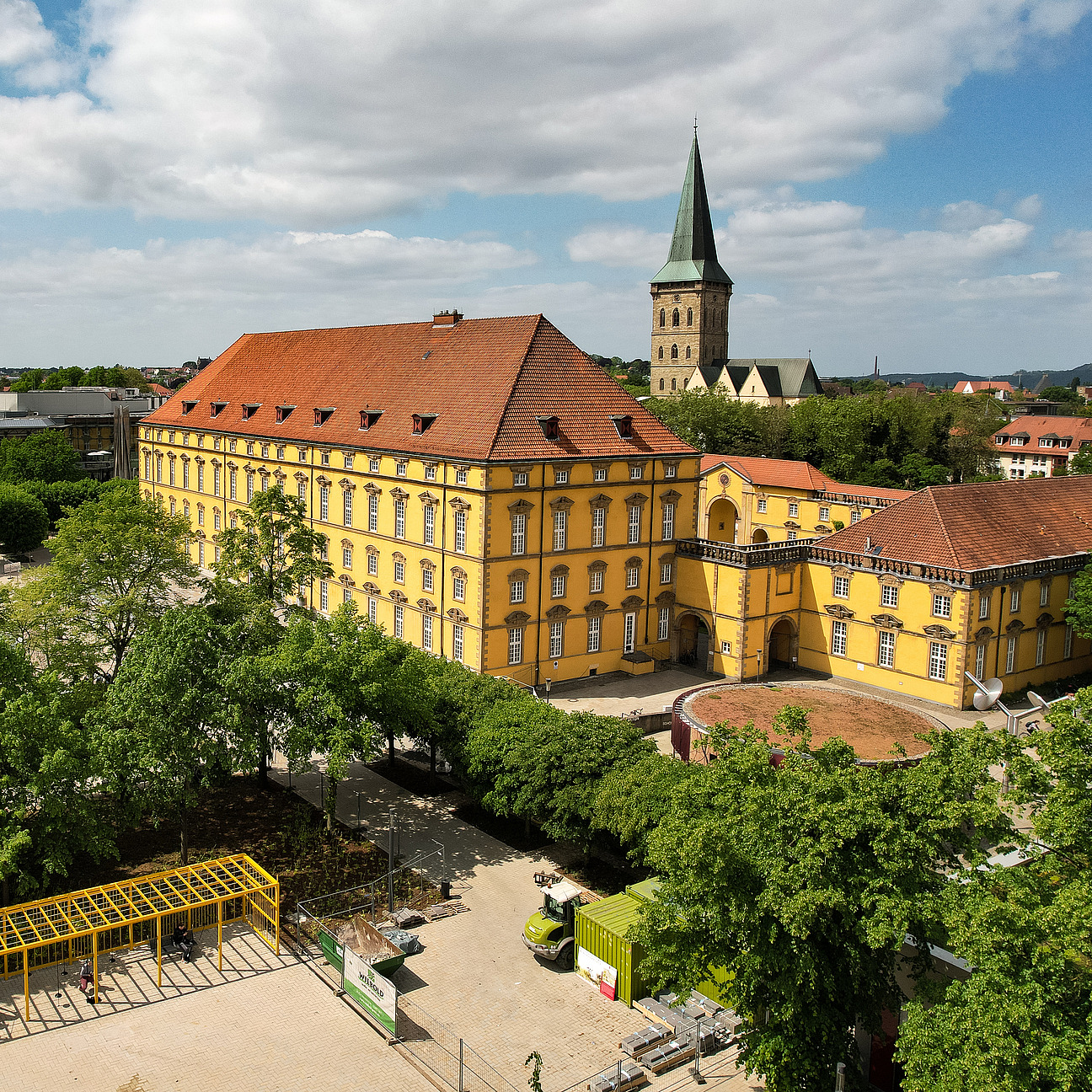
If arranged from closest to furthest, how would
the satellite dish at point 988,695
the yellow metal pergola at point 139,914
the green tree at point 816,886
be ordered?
the green tree at point 816,886
the yellow metal pergola at point 139,914
the satellite dish at point 988,695

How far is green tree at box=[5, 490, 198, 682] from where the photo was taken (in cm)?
3725

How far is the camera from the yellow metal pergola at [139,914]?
25.7m

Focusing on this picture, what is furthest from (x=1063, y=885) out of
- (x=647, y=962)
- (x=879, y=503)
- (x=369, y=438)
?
(x=879, y=503)

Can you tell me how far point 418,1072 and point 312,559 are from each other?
22875 mm

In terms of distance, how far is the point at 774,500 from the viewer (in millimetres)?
77688

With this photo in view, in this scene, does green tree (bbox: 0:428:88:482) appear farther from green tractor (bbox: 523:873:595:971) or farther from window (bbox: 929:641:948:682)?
green tractor (bbox: 523:873:595:971)

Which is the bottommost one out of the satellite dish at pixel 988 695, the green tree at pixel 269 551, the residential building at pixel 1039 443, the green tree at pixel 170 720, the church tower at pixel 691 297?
the green tree at pixel 170 720

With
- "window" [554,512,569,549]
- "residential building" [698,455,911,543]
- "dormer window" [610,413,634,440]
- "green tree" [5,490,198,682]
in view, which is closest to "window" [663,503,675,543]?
"dormer window" [610,413,634,440]

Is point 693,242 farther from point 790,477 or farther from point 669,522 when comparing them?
point 669,522

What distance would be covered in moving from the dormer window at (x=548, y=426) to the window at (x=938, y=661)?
2095cm

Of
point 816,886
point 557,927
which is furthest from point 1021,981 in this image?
point 557,927

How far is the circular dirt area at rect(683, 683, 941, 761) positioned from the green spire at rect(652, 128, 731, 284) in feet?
335

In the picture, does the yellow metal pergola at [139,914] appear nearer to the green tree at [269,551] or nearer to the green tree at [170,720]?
the green tree at [170,720]

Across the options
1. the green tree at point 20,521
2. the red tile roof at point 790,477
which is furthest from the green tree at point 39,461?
the red tile roof at point 790,477
